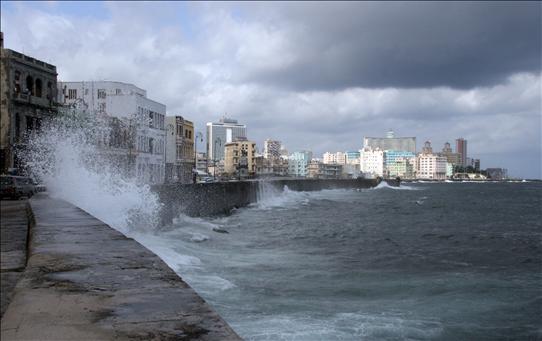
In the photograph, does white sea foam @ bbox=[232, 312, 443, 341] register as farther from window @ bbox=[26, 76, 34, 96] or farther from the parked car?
window @ bbox=[26, 76, 34, 96]

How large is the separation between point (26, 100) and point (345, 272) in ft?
101

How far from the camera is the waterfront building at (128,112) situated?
2046 inches

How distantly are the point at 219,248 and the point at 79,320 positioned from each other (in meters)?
14.7

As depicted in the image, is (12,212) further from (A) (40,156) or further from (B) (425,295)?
(A) (40,156)

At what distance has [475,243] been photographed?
2270 cm

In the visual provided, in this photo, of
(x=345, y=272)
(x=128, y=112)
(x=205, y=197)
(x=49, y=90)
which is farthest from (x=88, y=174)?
(x=128, y=112)

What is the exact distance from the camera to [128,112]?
53656 millimetres

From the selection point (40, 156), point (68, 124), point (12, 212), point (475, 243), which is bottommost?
point (475, 243)

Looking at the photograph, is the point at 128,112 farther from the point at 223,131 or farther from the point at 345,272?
the point at 223,131

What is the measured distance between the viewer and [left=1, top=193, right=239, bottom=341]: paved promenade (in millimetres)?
3205

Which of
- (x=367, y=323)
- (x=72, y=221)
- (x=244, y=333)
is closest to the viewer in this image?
(x=244, y=333)

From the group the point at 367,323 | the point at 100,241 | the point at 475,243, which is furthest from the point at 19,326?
the point at 475,243

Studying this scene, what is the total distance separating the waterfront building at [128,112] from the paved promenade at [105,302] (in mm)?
45413

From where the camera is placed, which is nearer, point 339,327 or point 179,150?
point 339,327
